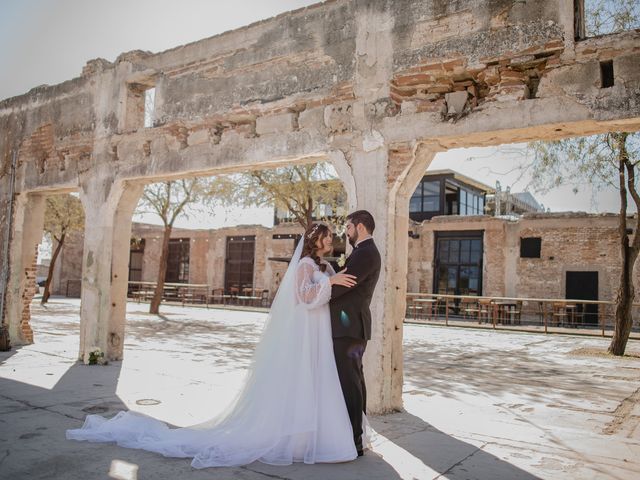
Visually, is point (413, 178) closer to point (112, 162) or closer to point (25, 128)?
point (112, 162)

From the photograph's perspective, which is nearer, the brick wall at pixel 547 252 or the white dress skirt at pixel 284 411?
the white dress skirt at pixel 284 411

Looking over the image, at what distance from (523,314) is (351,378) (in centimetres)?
1733

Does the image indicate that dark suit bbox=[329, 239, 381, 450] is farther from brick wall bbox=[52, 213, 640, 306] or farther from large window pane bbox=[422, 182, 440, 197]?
large window pane bbox=[422, 182, 440, 197]

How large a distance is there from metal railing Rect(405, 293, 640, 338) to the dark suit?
534 inches

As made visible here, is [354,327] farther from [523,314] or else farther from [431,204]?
[431,204]

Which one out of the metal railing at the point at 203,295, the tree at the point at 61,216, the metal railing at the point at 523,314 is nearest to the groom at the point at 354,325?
the metal railing at the point at 523,314

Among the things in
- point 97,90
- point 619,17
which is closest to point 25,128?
point 97,90

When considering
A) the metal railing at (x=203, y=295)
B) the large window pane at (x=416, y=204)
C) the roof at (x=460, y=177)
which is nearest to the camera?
the roof at (x=460, y=177)

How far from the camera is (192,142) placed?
7.52 meters

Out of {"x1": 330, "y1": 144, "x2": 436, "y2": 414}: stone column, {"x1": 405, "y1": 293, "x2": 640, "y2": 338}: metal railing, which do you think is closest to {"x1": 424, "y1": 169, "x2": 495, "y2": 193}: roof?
{"x1": 405, "y1": 293, "x2": 640, "y2": 338}: metal railing

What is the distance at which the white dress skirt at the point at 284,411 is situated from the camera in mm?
3785

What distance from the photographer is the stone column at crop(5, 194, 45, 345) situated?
9.48 metres

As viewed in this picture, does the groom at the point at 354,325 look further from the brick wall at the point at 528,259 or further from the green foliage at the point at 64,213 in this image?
the green foliage at the point at 64,213

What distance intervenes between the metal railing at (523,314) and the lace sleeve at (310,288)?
1378 cm
